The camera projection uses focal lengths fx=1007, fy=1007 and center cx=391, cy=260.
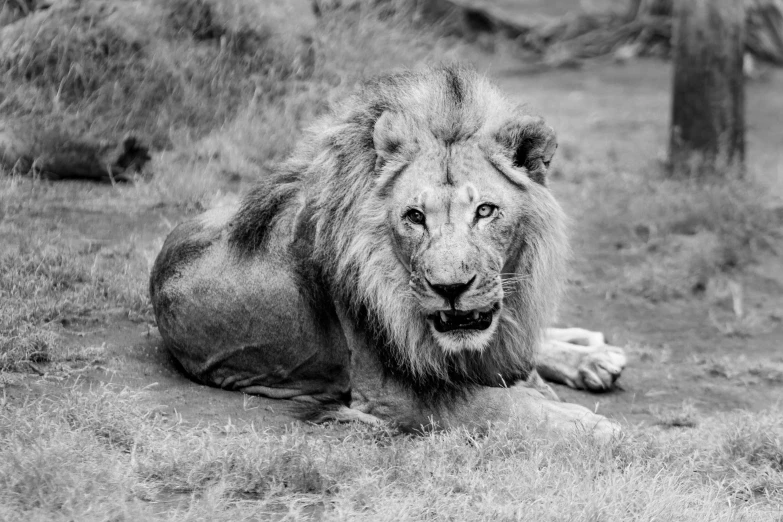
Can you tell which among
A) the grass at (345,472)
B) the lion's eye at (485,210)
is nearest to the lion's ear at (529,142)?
the lion's eye at (485,210)

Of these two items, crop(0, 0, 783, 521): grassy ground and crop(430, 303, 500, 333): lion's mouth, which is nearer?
crop(0, 0, 783, 521): grassy ground

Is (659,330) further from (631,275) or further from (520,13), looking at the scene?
(520,13)

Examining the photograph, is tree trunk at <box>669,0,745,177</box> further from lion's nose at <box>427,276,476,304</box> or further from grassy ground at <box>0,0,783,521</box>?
lion's nose at <box>427,276,476,304</box>

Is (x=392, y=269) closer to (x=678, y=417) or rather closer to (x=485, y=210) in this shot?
(x=485, y=210)

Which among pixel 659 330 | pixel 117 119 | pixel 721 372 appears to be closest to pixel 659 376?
pixel 721 372

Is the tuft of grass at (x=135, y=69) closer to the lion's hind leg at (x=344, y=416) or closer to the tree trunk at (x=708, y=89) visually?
the tree trunk at (x=708, y=89)

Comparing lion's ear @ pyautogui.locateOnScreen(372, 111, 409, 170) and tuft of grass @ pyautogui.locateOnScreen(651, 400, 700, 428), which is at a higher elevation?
lion's ear @ pyautogui.locateOnScreen(372, 111, 409, 170)

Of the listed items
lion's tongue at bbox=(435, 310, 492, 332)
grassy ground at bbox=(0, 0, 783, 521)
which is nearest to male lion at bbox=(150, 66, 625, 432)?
lion's tongue at bbox=(435, 310, 492, 332)

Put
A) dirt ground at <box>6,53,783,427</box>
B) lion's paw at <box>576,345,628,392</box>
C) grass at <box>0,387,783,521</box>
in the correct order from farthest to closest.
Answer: lion's paw at <box>576,345,628,392</box>
dirt ground at <box>6,53,783,427</box>
grass at <box>0,387,783,521</box>

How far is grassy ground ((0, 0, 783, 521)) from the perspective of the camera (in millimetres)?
4621

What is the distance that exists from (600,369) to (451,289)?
230 centimetres

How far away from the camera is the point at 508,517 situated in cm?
437

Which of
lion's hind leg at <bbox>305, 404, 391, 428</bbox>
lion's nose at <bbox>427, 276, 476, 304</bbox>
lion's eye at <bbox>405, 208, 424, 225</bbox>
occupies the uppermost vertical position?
lion's eye at <bbox>405, 208, 424, 225</bbox>

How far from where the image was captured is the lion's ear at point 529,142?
543 cm
